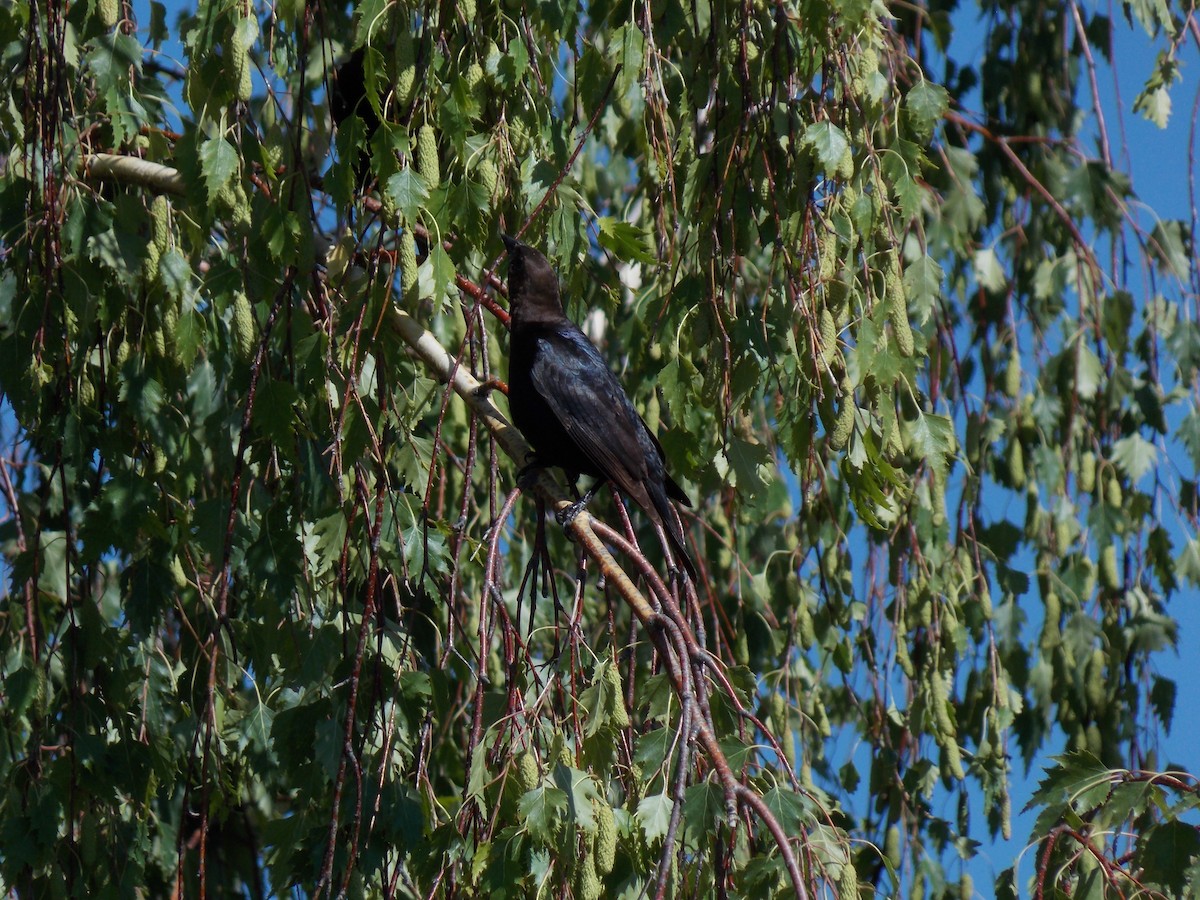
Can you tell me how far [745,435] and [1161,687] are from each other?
4.35 feet

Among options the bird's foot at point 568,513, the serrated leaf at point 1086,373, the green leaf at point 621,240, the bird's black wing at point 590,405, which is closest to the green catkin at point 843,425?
the green leaf at point 621,240

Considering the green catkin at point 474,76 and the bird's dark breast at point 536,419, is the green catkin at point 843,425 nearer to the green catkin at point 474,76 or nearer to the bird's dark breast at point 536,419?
the green catkin at point 474,76

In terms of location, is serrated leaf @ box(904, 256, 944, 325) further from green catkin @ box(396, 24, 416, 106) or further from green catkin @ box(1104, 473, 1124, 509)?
green catkin @ box(1104, 473, 1124, 509)

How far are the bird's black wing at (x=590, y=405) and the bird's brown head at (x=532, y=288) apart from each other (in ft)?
0.30

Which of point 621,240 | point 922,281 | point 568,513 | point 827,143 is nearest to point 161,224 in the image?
point 621,240

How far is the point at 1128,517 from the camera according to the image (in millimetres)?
3764

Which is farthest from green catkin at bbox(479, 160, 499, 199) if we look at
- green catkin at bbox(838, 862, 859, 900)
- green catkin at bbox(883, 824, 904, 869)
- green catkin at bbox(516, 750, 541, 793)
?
green catkin at bbox(883, 824, 904, 869)

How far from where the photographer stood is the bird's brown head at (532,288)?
11.9ft

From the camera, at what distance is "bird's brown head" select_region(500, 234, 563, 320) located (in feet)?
11.9

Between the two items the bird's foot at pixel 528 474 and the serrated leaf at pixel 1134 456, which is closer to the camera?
the bird's foot at pixel 528 474

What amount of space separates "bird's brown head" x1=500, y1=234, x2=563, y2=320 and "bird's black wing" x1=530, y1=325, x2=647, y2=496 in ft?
0.30

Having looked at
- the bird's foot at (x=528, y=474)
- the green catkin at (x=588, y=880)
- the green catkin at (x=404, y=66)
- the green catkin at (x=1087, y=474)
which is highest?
the green catkin at (x=1087, y=474)

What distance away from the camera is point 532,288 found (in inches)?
144

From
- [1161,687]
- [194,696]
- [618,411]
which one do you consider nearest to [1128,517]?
[1161,687]
